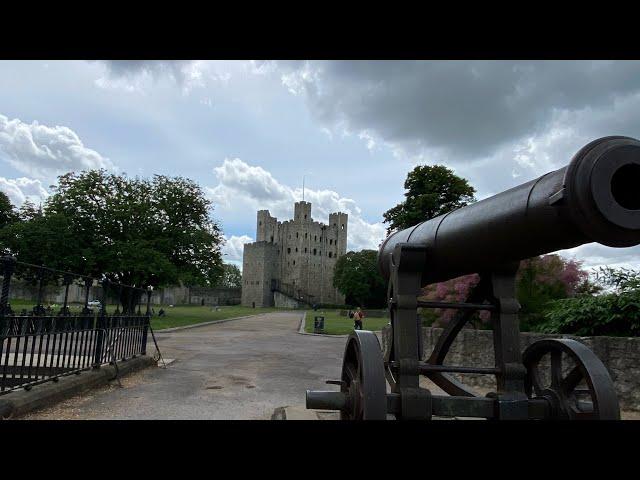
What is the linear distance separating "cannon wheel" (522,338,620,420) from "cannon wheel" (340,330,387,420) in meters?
1.38

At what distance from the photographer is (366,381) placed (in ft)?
11.3

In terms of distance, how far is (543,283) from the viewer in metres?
11.6

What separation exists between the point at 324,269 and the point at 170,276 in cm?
6566

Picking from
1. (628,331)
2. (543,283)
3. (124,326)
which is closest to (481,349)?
(628,331)

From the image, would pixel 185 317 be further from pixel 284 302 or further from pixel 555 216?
pixel 284 302

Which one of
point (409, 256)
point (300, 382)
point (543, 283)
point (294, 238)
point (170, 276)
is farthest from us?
point (294, 238)

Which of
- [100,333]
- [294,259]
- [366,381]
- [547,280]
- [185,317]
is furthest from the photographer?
[294,259]

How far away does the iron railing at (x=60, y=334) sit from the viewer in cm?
578

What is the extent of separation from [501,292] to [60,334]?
5.88 m

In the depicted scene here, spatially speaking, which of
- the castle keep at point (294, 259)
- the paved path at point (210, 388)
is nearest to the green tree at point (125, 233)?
the paved path at point (210, 388)

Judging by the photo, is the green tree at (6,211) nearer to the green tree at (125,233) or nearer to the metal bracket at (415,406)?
the green tree at (125,233)

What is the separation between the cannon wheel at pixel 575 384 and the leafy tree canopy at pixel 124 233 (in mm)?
28256

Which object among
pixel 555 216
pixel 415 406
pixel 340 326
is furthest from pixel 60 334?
pixel 340 326
